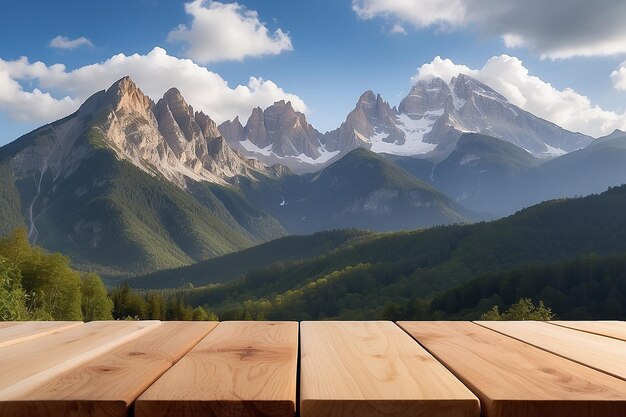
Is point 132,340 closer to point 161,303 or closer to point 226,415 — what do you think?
point 226,415

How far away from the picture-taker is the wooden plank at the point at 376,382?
63.7 inches

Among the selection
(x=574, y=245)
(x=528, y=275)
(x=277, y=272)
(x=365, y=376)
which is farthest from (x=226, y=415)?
(x=277, y=272)

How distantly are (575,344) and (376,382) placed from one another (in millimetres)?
1462

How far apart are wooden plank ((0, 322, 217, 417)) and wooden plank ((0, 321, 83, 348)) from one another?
734mm

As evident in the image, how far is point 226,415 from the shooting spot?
63.7 inches

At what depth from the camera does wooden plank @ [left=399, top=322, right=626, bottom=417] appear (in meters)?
1.64

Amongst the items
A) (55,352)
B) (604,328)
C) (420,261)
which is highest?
(55,352)

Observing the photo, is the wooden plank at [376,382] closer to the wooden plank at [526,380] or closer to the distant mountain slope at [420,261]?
the wooden plank at [526,380]

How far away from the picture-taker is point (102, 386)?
179 centimetres

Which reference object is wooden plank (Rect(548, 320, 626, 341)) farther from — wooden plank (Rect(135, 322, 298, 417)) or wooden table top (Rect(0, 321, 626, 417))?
wooden plank (Rect(135, 322, 298, 417))

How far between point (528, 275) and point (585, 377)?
101810 mm

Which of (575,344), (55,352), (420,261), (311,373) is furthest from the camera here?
(420,261)

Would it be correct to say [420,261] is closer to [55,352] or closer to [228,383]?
[55,352]

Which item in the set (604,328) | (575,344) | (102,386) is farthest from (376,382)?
Result: (604,328)
